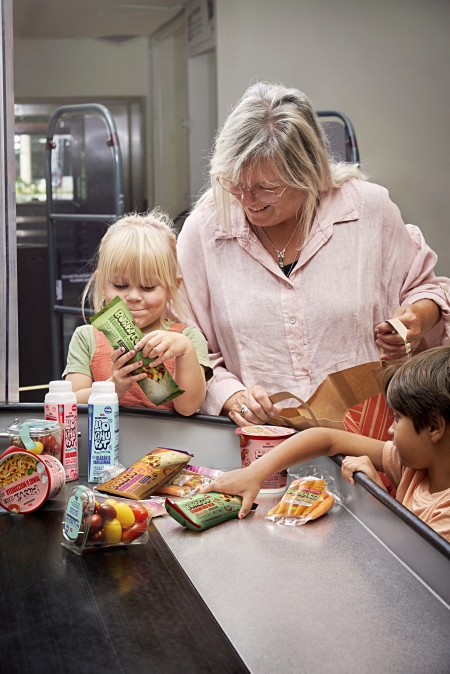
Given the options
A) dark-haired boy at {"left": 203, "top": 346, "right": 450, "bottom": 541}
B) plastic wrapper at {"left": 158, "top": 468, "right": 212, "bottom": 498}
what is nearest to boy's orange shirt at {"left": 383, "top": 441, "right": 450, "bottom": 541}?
dark-haired boy at {"left": 203, "top": 346, "right": 450, "bottom": 541}

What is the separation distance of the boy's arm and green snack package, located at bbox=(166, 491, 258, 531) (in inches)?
0.7

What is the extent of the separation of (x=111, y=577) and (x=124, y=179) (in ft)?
13.7

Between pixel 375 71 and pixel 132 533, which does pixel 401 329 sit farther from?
pixel 375 71

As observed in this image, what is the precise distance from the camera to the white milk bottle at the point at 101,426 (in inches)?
53.1

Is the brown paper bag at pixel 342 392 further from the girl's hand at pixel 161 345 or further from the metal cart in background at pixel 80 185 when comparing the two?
the metal cart in background at pixel 80 185

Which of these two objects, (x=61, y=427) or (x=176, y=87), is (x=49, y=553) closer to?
(x=61, y=427)

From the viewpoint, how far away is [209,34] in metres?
4.61

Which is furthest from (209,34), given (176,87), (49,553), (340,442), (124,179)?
(49,553)

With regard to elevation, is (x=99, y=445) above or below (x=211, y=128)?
below

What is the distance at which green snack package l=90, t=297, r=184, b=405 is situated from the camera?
144 centimetres

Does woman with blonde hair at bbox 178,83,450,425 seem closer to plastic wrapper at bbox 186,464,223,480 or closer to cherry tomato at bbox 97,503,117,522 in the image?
plastic wrapper at bbox 186,464,223,480

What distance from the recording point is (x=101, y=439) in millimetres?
1356

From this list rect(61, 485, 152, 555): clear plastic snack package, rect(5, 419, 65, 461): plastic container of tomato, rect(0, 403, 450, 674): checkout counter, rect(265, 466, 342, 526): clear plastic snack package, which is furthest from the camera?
rect(5, 419, 65, 461): plastic container of tomato

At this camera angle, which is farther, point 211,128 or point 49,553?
point 211,128
